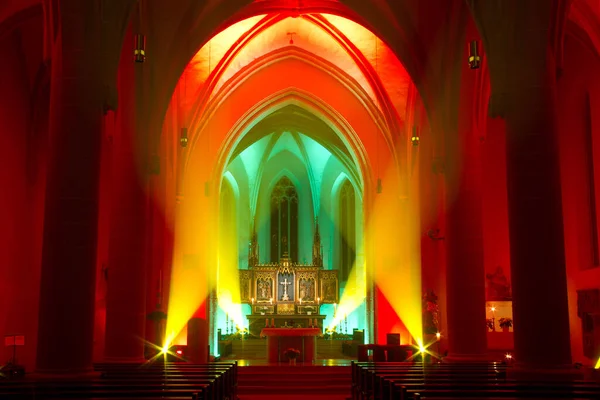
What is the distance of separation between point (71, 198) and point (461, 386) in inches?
235

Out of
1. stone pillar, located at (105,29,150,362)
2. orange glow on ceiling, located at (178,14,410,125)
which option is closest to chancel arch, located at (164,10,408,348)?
orange glow on ceiling, located at (178,14,410,125)

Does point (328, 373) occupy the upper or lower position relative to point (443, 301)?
lower

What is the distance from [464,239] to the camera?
15.2 metres

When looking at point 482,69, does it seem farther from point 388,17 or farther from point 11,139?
point 11,139

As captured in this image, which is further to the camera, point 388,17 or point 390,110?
point 390,110

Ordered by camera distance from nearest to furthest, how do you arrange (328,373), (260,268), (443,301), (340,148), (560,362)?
(560,362) → (328,373) → (443,301) → (340,148) → (260,268)

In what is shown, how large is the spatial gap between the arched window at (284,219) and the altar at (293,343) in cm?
1489

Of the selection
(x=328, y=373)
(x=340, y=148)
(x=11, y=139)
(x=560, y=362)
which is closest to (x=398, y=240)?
(x=340, y=148)

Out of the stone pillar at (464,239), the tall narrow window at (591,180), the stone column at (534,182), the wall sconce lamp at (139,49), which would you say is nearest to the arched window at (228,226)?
the tall narrow window at (591,180)

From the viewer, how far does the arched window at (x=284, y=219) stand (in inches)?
1503

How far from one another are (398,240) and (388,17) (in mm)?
10347

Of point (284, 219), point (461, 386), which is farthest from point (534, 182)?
point (284, 219)

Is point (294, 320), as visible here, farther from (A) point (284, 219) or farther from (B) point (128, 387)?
(B) point (128, 387)

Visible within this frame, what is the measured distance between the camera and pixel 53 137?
413 inches
